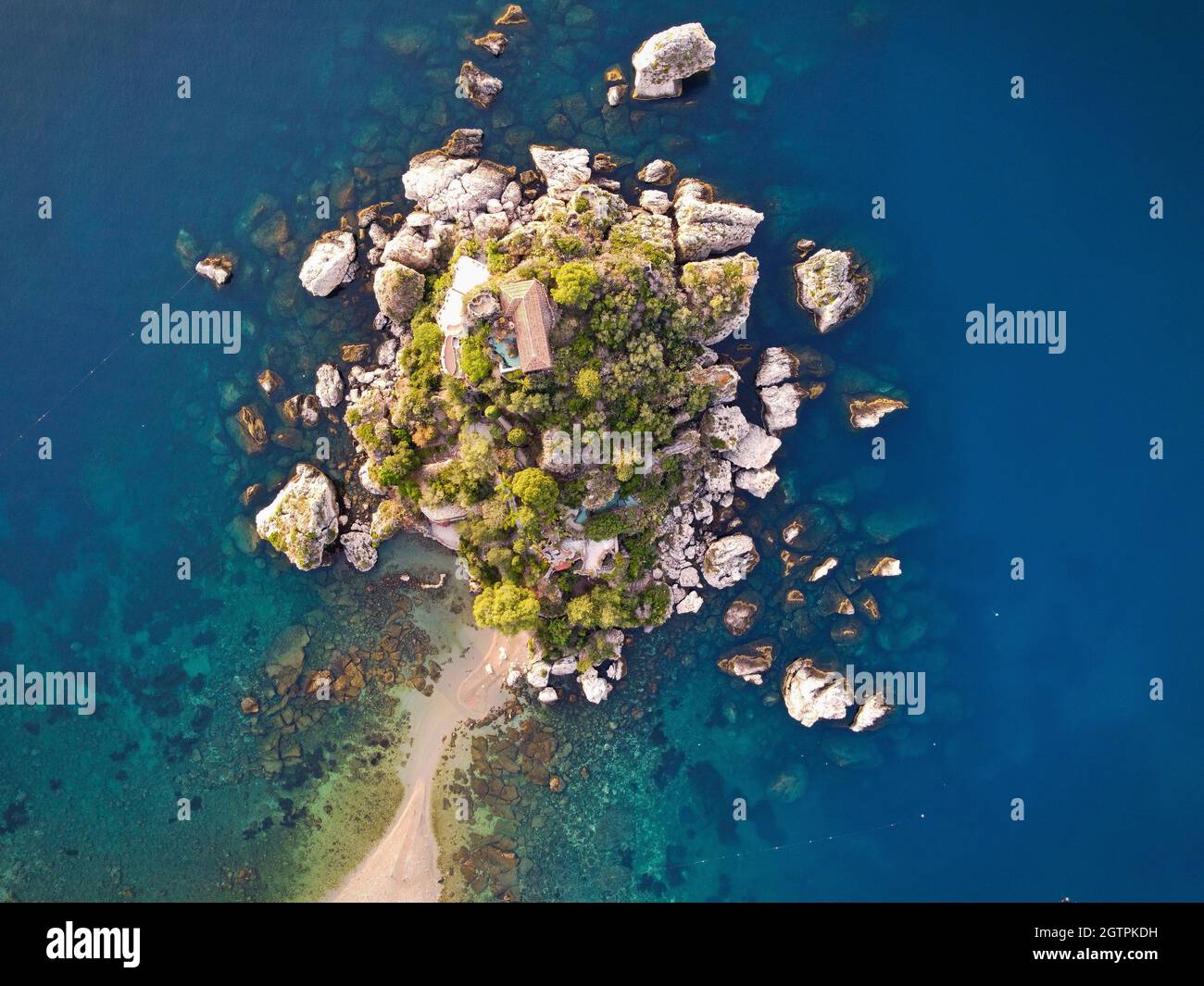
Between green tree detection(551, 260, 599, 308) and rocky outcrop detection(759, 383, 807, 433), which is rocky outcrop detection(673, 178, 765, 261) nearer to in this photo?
green tree detection(551, 260, 599, 308)

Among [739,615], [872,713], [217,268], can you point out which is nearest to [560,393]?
[739,615]

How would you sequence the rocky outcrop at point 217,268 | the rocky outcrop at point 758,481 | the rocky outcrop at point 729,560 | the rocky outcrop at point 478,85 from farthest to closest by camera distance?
the rocky outcrop at point 729,560, the rocky outcrop at point 758,481, the rocky outcrop at point 217,268, the rocky outcrop at point 478,85

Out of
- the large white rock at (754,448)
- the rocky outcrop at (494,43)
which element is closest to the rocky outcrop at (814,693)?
the large white rock at (754,448)

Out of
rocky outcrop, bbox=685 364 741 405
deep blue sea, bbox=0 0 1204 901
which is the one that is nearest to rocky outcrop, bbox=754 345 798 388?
deep blue sea, bbox=0 0 1204 901

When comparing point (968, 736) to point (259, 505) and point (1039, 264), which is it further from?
point (259, 505)

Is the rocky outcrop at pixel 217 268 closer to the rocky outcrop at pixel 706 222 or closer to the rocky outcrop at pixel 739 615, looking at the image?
the rocky outcrop at pixel 706 222
